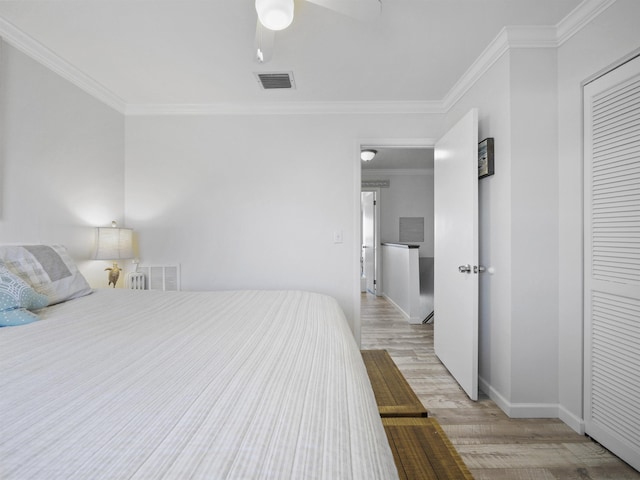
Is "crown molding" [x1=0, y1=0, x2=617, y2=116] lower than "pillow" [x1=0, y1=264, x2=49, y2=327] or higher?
higher

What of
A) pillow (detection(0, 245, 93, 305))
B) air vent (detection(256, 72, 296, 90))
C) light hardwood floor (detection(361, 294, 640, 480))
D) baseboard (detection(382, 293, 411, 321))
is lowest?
light hardwood floor (detection(361, 294, 640, 480))

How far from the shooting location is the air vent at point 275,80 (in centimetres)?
243

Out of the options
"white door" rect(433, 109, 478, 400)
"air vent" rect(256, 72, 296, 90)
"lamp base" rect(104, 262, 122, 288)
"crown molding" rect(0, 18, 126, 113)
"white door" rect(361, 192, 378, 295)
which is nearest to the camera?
"crown molding" rect(0, 18, 126, 113)

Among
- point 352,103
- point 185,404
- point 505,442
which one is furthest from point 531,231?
point 185,404

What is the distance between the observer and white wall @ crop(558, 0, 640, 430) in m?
1.77

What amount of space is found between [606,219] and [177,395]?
2.18 metres

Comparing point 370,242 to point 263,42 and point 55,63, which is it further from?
point 55,63

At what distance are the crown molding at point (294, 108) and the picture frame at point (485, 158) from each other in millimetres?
917

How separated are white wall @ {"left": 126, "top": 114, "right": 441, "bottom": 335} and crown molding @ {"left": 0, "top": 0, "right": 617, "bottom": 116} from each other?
2.9 inches

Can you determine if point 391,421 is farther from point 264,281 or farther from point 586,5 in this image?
point 586,5

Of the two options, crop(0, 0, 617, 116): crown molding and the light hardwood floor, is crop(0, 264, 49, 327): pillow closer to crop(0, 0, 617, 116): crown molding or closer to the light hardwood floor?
crop(0, 0, 617, 116): crown molding

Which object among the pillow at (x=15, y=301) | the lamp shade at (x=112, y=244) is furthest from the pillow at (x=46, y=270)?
the lamp shade at (x=112, y=244)

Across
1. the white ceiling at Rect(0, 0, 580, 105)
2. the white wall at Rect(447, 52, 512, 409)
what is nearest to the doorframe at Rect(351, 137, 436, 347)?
the white ceiling at Rect(0, 0, 580, 105)

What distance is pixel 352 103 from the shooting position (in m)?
2.92
